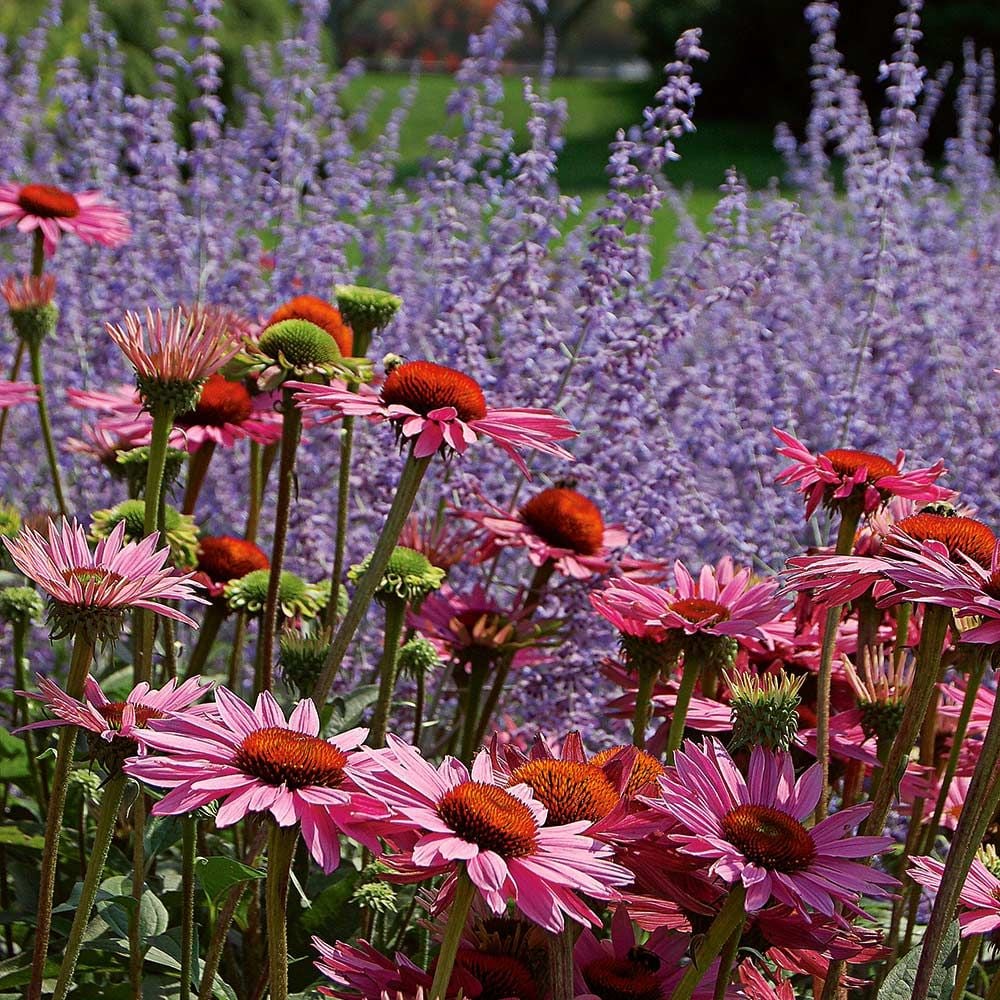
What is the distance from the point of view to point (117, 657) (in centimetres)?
222

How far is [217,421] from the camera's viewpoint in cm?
197

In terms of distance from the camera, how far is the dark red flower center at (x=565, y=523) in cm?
215

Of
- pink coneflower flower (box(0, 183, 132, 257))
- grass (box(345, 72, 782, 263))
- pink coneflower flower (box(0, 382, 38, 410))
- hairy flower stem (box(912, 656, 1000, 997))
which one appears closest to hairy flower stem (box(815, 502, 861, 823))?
hairy flower stem (box(912, 656, 1000, 997))

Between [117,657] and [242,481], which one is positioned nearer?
[117,657]

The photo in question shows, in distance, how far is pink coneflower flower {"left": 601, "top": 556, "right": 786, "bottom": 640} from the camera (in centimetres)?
152

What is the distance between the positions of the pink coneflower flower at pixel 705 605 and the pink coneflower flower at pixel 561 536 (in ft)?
1.26

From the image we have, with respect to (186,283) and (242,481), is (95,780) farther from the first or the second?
(186,283)

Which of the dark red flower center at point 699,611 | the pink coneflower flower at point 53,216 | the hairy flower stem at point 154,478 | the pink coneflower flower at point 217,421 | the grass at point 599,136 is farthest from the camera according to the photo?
the grass at point 599,136

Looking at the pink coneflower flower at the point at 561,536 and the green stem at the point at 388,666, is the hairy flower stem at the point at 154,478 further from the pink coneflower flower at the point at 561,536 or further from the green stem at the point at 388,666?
the pink coneflower flower at the point at 561,536

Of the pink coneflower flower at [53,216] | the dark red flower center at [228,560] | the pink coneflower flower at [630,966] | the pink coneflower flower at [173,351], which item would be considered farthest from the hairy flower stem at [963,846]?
the pink coneflower flower at [53,216]

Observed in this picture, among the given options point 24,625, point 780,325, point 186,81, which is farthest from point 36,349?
point 186,81

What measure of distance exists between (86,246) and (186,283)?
413 millimetres

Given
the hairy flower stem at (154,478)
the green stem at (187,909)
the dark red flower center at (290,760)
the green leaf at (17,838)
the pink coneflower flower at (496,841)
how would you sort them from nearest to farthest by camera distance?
the pink coneflower flower at (496,841) → the dark red flower center at (290,760) → the green stem at (187,909) → the hairy flower stem at (154,478) → the green leaf at (17,838)

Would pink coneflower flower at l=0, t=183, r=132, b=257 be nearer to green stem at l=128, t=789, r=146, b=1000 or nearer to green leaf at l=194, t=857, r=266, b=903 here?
green stem at l=128, t=789, r=146, b=1000
